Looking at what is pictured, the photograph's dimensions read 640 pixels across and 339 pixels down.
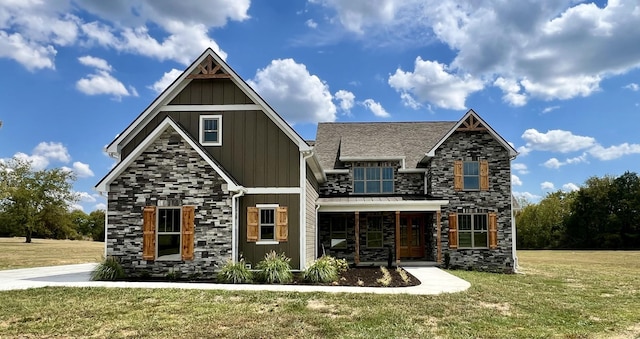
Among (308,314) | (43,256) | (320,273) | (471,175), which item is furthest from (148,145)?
(43,256)

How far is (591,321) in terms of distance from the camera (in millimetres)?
10062

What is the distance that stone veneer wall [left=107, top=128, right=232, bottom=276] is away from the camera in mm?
15688

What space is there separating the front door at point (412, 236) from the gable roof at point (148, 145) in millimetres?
Answer: 11418

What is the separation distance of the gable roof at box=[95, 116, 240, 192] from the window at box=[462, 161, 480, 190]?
1151 centimetres

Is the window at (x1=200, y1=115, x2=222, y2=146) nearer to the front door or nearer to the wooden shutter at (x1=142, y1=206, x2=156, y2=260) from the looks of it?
the wooden shutter at (x1=142, y1=206, x2=156, y2=260)

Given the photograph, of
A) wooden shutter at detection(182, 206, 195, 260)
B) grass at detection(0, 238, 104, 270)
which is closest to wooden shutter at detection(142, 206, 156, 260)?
wooden shutter at detection(182, 206, 195, 260)

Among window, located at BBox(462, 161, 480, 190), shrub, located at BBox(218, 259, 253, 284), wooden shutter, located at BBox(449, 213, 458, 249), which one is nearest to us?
shrub, located at BBox(218, 259, 253, 284)

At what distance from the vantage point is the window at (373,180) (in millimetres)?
24531

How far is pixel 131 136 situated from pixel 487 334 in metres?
13.7

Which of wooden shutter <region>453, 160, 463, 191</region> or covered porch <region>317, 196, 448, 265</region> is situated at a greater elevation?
wooden shutter <region>453, 160, 463, 191</region>

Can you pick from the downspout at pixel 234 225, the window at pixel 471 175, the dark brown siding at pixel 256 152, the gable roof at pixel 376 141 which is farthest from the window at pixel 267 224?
the window at pixel 471 175

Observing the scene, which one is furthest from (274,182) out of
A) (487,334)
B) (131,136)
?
(487,334)

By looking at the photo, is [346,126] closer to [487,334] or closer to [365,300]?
[365,300]

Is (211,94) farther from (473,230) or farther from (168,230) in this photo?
(473,230)
